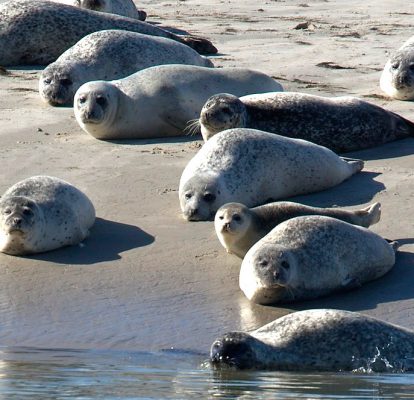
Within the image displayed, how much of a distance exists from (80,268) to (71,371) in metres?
1.77

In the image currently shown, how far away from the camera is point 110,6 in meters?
13.8

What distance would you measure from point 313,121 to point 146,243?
223cm

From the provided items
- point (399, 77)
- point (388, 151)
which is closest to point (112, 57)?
point (399, 77)

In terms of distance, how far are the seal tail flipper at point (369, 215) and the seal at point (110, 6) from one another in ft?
21.9

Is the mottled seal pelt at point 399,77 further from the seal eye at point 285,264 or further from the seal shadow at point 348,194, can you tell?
the seal eye at point 285,264

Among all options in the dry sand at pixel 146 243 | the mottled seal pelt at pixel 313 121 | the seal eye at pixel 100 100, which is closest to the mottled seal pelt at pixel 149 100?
the seal eye at pixel 100 100

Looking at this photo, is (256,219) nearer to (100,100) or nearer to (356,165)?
(356,165)

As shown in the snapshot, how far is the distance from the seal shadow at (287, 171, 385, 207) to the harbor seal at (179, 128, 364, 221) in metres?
0.05

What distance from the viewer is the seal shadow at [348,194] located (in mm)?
8016

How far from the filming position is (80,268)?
708 cm

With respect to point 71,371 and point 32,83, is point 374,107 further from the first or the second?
point 71,371

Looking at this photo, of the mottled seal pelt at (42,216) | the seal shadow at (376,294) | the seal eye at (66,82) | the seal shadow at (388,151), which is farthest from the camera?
the seal eye at (66,82)

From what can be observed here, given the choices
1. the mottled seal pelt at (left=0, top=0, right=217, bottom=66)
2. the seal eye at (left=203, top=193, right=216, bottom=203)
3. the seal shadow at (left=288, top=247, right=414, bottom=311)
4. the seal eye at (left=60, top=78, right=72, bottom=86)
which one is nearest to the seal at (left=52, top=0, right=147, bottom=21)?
the mottled seal pelt at (left=0, top=0, right=217, bottom=66)

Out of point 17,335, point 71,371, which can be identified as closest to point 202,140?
point 17,335
